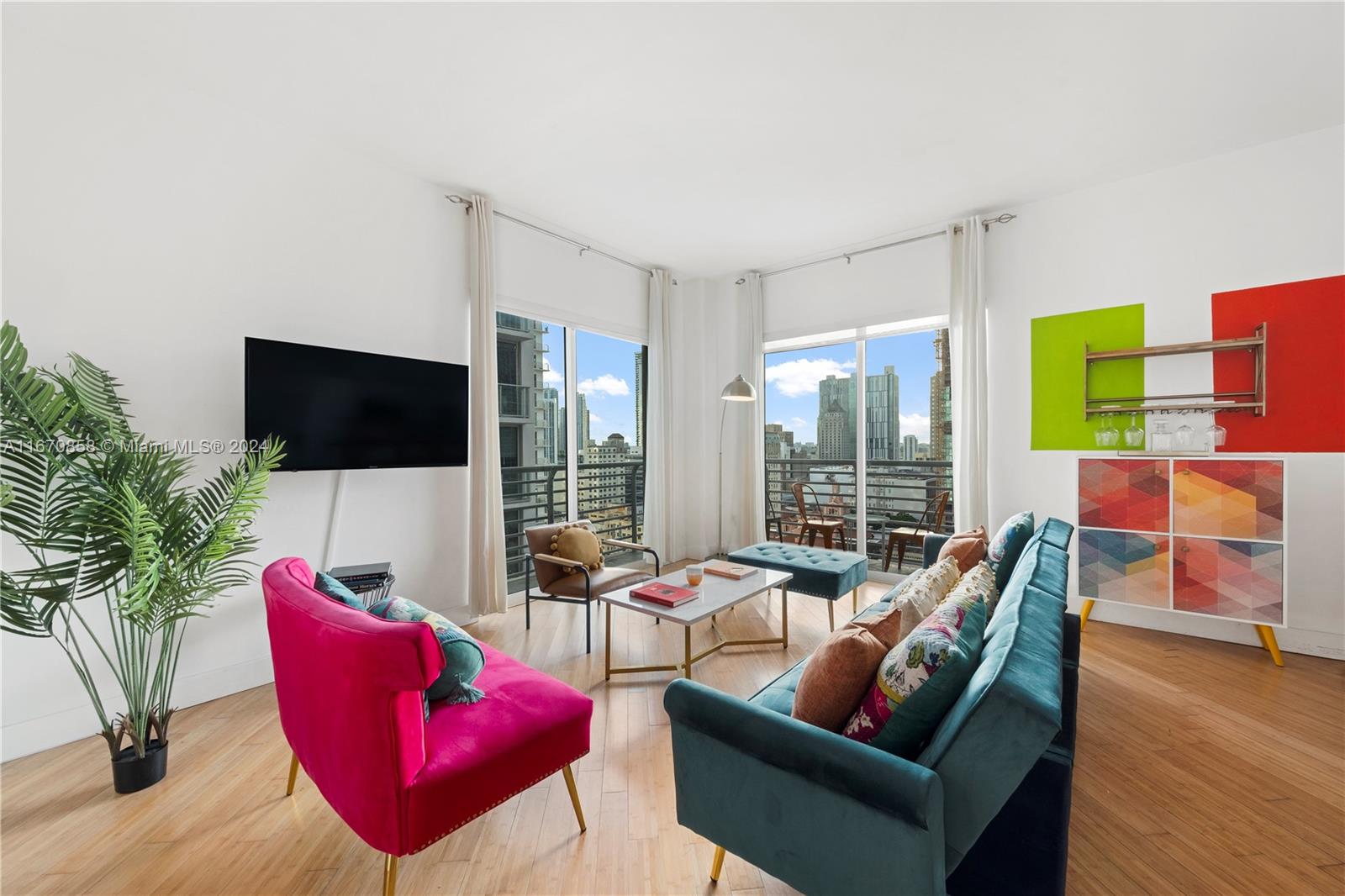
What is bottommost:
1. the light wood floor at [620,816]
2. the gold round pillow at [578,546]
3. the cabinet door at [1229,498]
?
the light wood floor at [620,816]

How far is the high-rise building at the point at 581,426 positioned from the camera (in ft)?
16.0

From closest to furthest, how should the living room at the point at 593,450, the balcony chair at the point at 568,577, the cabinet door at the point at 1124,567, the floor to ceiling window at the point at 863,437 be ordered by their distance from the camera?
1. the living room at the point at 593,450
2. the cabinet door at the point at 1124,567
3. the balcony chair at the point at 568,577
4. the floor to ceiling window at the point at 863,437

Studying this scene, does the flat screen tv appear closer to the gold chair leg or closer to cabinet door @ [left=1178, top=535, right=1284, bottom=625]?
the gold chair leg

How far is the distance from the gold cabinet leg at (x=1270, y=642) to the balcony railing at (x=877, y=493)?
6.09ft

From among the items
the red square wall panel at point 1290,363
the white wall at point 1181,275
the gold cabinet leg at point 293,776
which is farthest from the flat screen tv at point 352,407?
the red square wall panel at point 1290,363

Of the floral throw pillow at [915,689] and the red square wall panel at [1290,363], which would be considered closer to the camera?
the floral throw pillow at [915,689]

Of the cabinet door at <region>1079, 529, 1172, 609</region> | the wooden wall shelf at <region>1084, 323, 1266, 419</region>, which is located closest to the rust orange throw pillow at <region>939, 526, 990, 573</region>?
the cabinet door at <region>1079, 529, 1172, 609</region>

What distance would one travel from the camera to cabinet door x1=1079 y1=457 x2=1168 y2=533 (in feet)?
10.9

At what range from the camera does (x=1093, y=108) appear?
2.92 metres

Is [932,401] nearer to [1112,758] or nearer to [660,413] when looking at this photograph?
[660,413]

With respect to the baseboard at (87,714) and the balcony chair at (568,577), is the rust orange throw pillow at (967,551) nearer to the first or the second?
the balcony chair at (568,577)

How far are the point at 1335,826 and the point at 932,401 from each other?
3.34 meters

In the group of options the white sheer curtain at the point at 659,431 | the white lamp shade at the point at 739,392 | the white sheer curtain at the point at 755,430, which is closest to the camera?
the white lamp shade at the point at 739,392

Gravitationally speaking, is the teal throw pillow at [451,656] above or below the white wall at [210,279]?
below
